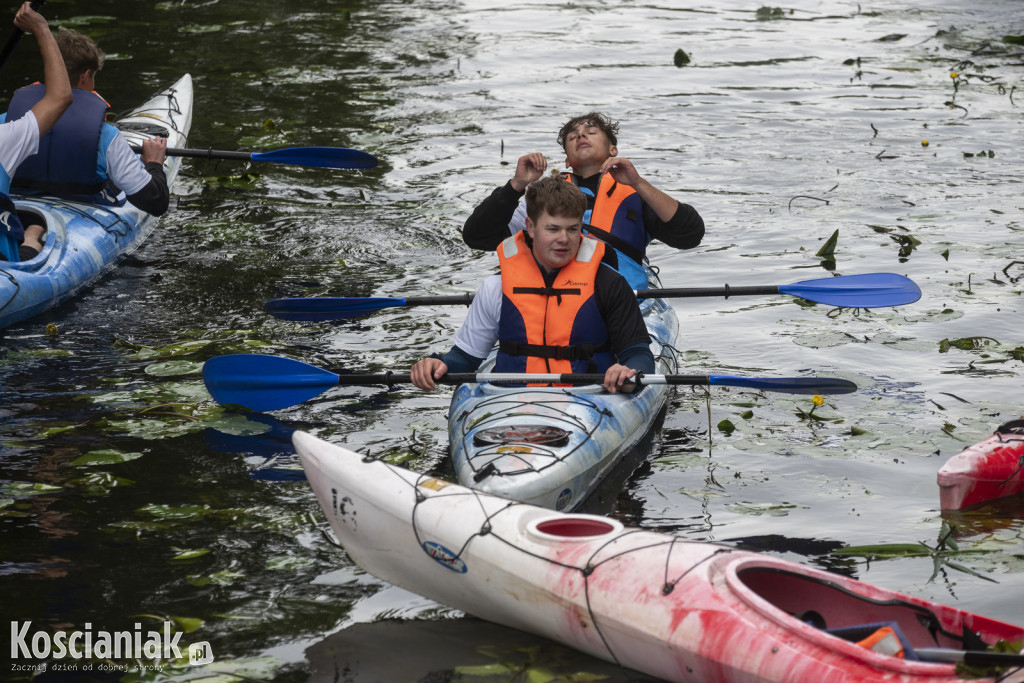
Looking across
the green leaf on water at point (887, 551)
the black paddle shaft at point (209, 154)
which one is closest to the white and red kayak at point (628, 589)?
the green leaf on water at point (887, 551)

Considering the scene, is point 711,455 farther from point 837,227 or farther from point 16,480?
point 837,227

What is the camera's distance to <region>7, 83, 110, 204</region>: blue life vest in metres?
6.81

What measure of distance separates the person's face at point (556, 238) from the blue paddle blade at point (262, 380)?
109 cm

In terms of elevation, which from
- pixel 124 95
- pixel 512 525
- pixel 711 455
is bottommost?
pixel 711 455

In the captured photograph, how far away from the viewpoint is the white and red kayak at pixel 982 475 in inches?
175

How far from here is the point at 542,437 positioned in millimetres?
4438

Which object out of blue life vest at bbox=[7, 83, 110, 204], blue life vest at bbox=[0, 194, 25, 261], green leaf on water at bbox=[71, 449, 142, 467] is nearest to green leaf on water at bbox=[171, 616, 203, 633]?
green leaf on water at bbox=[71, 449, 142, 467]

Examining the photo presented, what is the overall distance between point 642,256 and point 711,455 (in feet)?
4.63

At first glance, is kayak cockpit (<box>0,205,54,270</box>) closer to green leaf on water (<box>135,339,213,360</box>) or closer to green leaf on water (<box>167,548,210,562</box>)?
green leaf on water (<box>135,339,213,360</box>)

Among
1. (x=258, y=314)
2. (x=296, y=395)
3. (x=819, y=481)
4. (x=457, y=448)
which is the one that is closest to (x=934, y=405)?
(x=819, y=481)

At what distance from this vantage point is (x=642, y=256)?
615cm

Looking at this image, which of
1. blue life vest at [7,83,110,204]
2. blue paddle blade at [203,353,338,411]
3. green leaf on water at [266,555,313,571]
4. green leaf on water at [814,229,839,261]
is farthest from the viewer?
green leaf on water at [814,229,839,261]

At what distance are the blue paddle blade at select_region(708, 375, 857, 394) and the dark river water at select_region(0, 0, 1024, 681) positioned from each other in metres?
0.42

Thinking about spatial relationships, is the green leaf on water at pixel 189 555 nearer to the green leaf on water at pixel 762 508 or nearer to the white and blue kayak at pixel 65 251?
the green leaf on water at pixel 762 508
